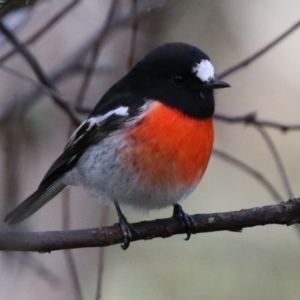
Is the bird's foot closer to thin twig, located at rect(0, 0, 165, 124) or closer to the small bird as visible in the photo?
the small bird

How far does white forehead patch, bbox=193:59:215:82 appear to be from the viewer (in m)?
3.03

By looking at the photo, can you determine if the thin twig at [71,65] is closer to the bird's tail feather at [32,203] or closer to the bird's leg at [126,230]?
the bird's tail feather at [32,203]

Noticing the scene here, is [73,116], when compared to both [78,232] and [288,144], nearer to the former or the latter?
[78,232]

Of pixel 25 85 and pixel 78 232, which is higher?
pixel 25 85

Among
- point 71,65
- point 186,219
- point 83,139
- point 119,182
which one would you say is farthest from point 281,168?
point 71,65

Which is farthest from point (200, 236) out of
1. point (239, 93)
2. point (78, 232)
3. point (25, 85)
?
point (78, 232)

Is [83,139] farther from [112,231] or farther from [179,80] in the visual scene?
[112,231]

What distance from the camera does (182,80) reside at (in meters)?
3.14

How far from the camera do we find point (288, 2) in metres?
6.08

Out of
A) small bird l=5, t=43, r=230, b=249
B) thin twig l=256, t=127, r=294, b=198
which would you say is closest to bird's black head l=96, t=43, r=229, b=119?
small bird l=5, t=43, r=230, b=249

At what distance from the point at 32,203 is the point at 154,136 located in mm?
882

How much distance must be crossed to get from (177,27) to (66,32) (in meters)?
1.08

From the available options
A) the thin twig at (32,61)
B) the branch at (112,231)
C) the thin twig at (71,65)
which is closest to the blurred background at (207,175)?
the thin twig at (71,65)

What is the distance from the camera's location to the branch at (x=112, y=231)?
2365mm
